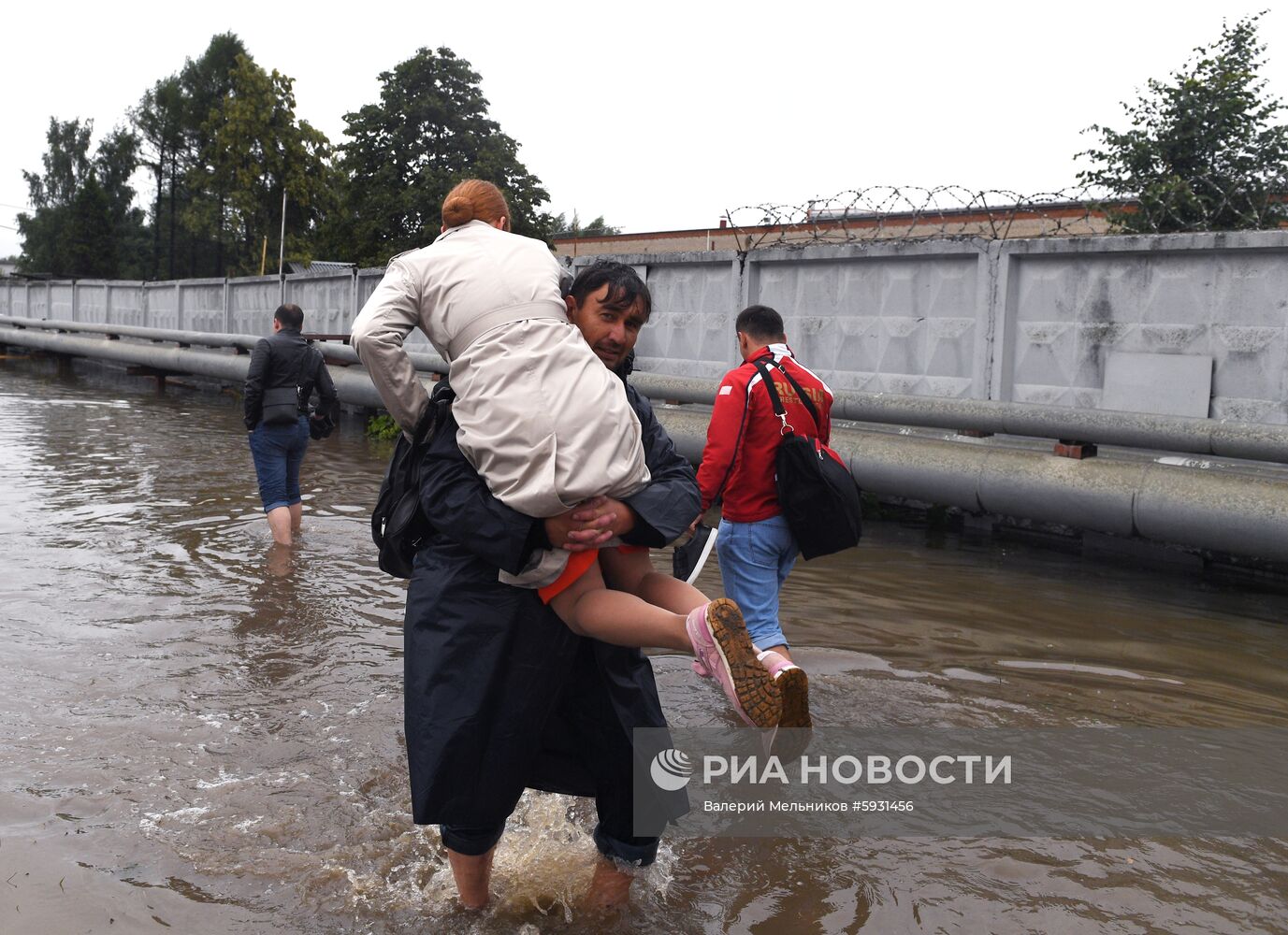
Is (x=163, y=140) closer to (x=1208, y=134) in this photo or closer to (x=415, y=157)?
(x=415, y=157)

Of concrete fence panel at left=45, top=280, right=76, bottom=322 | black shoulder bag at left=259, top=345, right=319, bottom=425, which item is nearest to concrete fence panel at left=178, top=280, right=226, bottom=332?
concrete fence panel at left=45, top=280, right=76, bottom=322

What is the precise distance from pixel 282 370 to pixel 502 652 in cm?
577

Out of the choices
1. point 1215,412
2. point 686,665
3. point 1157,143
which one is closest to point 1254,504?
point 1215,412

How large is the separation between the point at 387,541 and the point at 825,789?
217 cm

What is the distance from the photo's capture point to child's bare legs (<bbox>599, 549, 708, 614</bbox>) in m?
3.13

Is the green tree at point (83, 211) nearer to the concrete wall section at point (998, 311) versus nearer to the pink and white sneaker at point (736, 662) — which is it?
the concrete wall section at point (998, 311)

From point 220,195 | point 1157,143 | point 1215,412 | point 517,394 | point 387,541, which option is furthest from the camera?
point 220,195

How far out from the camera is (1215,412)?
838 centimetres

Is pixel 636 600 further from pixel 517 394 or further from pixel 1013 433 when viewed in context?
pixel 1013 433

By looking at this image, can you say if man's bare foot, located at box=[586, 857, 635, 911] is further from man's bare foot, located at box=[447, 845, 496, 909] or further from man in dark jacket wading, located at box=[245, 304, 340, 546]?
man in dark jacket wading, located at box=[245, 304, 340, 546]

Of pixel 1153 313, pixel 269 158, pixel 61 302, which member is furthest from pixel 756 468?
pixel 269 158

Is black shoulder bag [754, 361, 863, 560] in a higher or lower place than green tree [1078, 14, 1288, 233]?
lower

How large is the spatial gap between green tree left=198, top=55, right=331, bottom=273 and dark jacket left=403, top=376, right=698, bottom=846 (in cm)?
5058

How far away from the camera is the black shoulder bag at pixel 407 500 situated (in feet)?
9.83
